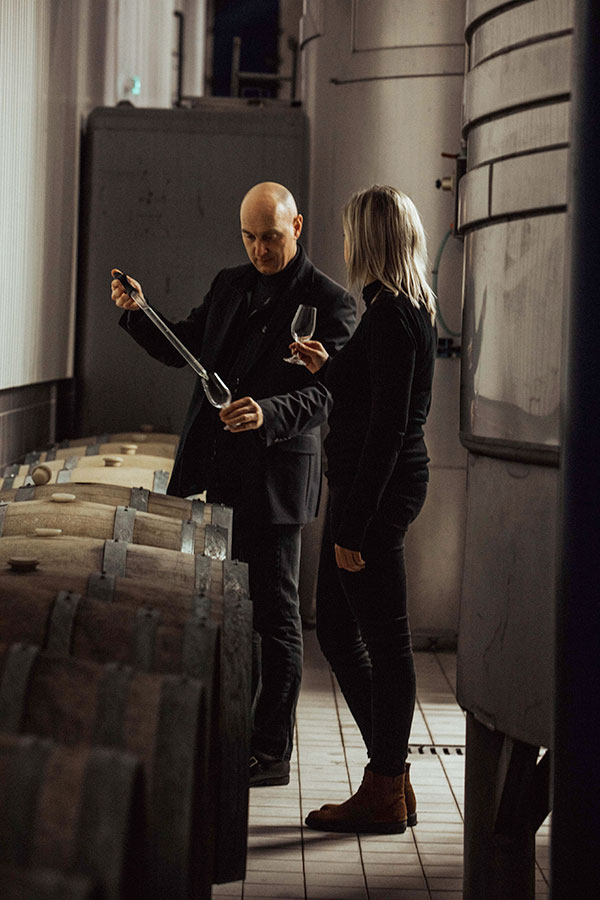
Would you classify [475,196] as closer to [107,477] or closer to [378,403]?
[378,403]

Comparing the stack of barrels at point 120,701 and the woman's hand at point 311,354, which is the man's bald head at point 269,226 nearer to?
the woman's hand at point 311,354

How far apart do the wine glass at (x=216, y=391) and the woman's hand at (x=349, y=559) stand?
0.63 meters

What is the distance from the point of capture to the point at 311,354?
3223 mm

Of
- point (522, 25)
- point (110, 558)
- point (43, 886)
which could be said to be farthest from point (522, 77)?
point (43, 886)

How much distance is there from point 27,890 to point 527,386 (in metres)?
1.62

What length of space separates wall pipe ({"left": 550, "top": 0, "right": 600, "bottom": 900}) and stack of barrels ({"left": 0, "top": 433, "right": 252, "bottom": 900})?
20.2 inches

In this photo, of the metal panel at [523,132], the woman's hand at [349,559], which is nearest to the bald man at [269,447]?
the woman's hand at [349,559]

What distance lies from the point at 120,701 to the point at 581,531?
0.66 m

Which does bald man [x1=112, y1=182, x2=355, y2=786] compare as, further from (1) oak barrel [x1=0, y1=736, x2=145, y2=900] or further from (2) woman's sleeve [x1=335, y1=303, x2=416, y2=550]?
(1) oak barrel [x1=0, y1=736, x2=145, y2=900]

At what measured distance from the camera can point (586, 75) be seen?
1.48m

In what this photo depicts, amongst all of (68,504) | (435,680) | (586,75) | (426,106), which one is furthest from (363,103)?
(586,75)

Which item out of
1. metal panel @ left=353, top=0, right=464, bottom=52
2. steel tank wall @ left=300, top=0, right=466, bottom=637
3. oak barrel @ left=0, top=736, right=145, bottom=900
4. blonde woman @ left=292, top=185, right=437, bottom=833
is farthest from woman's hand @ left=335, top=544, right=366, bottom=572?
metal panel @ left=353, top=0, right=464, bottom=52

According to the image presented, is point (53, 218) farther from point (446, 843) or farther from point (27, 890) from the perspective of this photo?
point (27, 890)

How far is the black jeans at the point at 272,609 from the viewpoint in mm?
3475
